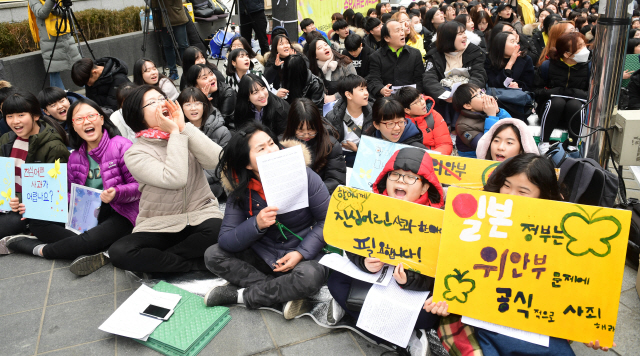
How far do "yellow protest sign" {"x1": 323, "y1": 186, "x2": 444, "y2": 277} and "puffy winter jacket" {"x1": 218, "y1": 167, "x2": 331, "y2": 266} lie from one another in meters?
0.40

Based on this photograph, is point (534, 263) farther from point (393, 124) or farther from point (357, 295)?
point (393, 124)

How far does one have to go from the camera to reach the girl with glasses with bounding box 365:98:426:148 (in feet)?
12.6

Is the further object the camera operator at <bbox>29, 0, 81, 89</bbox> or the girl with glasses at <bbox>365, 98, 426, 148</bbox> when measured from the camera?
the camera operator at <bbox>29, 0, 81, 89</bbox>

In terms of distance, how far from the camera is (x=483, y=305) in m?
2.12

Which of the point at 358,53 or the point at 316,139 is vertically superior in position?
the point at 358,53

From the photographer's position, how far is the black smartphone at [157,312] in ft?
9.04

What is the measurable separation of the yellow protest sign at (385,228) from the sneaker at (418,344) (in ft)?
1.12

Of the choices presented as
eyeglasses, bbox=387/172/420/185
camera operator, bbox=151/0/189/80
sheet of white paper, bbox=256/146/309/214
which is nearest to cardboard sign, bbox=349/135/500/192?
eyeglasses, bbox=387/172/420/185

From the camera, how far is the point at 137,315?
277cm

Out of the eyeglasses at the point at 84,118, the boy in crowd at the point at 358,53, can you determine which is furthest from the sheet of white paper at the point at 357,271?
the boy in crowd at the point at 358,53

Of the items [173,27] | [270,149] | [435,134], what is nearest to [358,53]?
[435,134]

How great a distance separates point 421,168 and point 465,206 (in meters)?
0.42

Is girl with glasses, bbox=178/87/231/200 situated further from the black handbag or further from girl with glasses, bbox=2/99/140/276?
the black handbag

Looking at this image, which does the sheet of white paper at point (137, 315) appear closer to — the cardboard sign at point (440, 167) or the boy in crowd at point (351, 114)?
the cardboard sign at point (440, 167)
